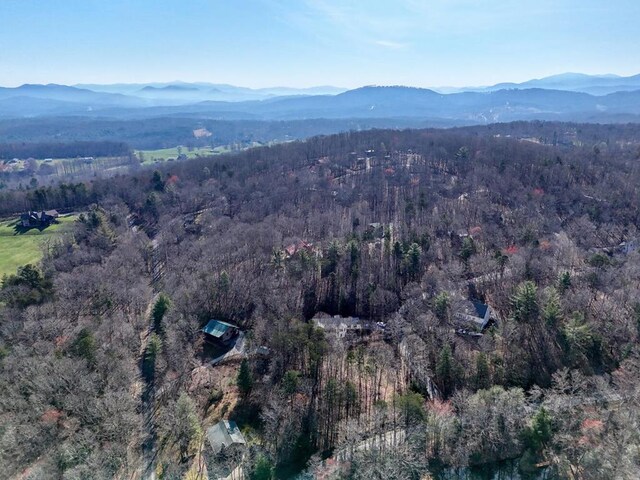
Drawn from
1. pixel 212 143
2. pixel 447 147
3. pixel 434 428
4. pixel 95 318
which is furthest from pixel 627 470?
pixel 212 143

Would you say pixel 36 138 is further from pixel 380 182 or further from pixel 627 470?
pixel 627 470

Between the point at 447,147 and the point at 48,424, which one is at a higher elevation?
the point at 447,147

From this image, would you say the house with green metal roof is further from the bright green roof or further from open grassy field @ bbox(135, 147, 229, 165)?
open grassy field @ bbox(135, 147, 229, 165)

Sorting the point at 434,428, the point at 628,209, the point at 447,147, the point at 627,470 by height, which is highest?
the point at 447,147

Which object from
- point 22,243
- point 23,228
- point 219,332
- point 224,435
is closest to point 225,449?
point 224,435

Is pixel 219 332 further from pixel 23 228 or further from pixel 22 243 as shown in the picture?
pixel 23 228

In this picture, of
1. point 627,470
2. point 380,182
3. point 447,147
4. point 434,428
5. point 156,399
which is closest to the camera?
point 627,470

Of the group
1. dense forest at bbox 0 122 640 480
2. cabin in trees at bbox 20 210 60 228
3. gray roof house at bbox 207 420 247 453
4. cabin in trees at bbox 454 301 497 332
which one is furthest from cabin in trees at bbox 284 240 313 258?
cabin in trees at bbox 20 210 60 228
